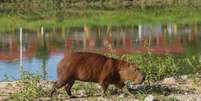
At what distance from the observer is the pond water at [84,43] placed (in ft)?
60.8

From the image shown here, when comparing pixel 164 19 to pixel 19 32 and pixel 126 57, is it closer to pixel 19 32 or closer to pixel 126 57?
pixel 19 32

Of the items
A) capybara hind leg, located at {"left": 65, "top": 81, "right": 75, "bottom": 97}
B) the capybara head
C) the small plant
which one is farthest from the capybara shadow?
the small plant

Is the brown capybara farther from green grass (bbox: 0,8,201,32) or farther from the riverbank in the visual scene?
green grass (bbox: 0,8,201,32)

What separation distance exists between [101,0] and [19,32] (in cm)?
1936

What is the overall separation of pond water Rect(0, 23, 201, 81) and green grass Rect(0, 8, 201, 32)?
1.53 metres

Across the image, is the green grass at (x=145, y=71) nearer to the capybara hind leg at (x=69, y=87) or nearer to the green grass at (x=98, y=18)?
the capybara hind leg at (x=69, y=87)

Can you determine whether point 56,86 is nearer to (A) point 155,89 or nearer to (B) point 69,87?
(B) point 69,87

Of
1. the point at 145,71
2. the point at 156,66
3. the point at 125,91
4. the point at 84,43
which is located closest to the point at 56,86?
the point at 125,91

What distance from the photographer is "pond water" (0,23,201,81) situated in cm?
1855

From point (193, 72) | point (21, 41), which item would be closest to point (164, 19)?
point (21, 41)

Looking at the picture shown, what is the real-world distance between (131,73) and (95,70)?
54cm

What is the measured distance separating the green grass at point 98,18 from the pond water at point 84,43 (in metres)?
1.53

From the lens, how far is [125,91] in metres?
11.2

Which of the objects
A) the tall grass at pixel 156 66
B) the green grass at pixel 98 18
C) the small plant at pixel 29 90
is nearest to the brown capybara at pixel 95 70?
the small plant at pixel 29 90
